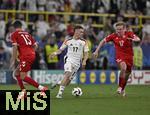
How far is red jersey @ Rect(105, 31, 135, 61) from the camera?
68.2 ft

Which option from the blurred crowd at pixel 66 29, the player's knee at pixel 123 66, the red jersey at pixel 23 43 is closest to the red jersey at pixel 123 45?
the player's knee at pixel 123 66

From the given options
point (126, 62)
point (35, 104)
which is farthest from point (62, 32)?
point (35, 104)

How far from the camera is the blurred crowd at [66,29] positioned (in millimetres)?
29188

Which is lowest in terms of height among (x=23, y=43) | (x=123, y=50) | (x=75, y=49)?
(x=123, y=50)

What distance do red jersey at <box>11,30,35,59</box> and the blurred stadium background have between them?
7721 millimetres

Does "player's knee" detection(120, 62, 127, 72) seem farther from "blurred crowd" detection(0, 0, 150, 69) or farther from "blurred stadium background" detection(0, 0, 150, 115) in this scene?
"blurred crowd" detection(0, 0, 150, 69)

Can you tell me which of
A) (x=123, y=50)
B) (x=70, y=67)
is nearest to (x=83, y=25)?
(x=123, y=50)

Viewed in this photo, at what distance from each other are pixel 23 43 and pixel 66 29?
12.2 meters

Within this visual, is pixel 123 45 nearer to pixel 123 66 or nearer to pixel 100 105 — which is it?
pixel 123 66

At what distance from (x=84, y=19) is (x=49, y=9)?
6.27 feet

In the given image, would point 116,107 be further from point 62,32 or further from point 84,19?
point 84,19

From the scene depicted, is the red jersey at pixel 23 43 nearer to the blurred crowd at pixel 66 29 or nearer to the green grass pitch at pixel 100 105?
the green grass pitch at pixel 100 105

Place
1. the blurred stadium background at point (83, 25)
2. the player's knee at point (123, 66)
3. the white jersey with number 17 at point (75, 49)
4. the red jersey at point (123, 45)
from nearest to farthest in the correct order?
the white jersey with number 17 at point (75, 49) → the player's knee at point (123, 66) → the red jersey at point (123, 45) → the blurred stadium background at point (83, 25)

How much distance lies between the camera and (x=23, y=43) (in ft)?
61.0
